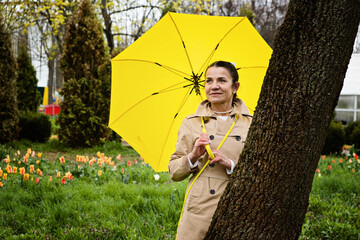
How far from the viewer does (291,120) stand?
5.27ft

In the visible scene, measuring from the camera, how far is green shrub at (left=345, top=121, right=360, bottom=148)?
912cm

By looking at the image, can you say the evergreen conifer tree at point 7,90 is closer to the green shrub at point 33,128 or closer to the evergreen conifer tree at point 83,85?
the green shrub at point 33,128

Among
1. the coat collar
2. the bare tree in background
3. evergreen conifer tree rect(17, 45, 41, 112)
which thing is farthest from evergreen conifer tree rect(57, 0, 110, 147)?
the bare tree in background

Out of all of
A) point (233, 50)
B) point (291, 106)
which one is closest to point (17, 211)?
point (233, 50)

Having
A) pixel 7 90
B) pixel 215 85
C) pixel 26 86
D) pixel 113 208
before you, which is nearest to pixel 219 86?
pixel 215 85

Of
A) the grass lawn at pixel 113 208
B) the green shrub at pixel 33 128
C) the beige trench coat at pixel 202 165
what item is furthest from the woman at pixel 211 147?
the green shrub at pixel 33 128

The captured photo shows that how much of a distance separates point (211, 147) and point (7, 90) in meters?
7.96

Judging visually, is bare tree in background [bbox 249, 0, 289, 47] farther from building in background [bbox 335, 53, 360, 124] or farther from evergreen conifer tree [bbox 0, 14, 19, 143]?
evergreen conifer tree [bbox 0, 14, 19, 143]

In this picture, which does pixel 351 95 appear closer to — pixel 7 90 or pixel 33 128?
pixel 33 128

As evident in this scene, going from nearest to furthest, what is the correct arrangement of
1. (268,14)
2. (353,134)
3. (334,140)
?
(334,140) → (353,134) → (268,14)

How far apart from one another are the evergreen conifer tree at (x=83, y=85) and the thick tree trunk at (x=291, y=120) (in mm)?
7435

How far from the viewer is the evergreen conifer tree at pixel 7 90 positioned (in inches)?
332

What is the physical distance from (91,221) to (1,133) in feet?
20.0

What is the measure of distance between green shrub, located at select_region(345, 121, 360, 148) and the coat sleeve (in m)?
8.41
